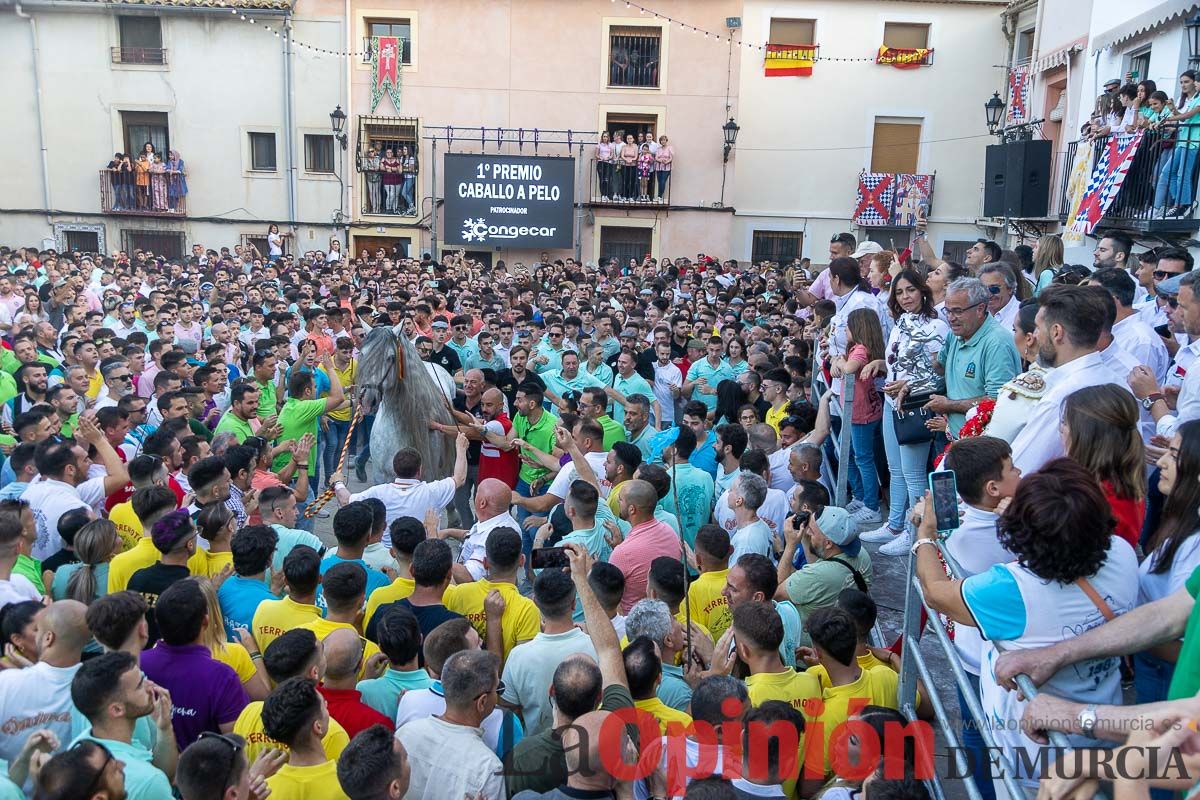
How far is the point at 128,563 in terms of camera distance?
17.0 feet

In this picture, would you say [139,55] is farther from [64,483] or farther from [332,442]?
[64,483]

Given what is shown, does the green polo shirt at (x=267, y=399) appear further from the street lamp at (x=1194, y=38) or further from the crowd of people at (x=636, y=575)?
the street lamp at (x=1194, y=38)

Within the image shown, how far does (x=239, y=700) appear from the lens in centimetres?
417

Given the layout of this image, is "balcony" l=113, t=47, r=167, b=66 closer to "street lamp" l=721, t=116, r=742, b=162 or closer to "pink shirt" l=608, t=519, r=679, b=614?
"street lamp" l=721, t=116, r=742, b=162

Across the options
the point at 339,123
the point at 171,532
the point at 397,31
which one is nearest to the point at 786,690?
the point at 171,532

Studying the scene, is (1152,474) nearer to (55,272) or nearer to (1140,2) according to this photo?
(1140,2)

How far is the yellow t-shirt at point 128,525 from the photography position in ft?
19.4

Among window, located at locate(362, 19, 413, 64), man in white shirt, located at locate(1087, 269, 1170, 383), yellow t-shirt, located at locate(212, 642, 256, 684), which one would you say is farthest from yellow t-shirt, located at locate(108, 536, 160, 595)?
window, located at locate(362, 19, 413, 64)

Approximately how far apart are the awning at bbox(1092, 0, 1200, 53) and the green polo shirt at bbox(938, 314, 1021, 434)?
9.28 metres

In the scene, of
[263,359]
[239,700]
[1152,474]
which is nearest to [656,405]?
[263,359]

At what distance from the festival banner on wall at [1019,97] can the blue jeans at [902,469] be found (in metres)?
18.3

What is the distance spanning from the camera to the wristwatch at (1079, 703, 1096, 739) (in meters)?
2.67

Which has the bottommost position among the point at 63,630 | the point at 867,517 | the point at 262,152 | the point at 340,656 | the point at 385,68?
the point at 867,517

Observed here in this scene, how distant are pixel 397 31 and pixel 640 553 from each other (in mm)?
23332
